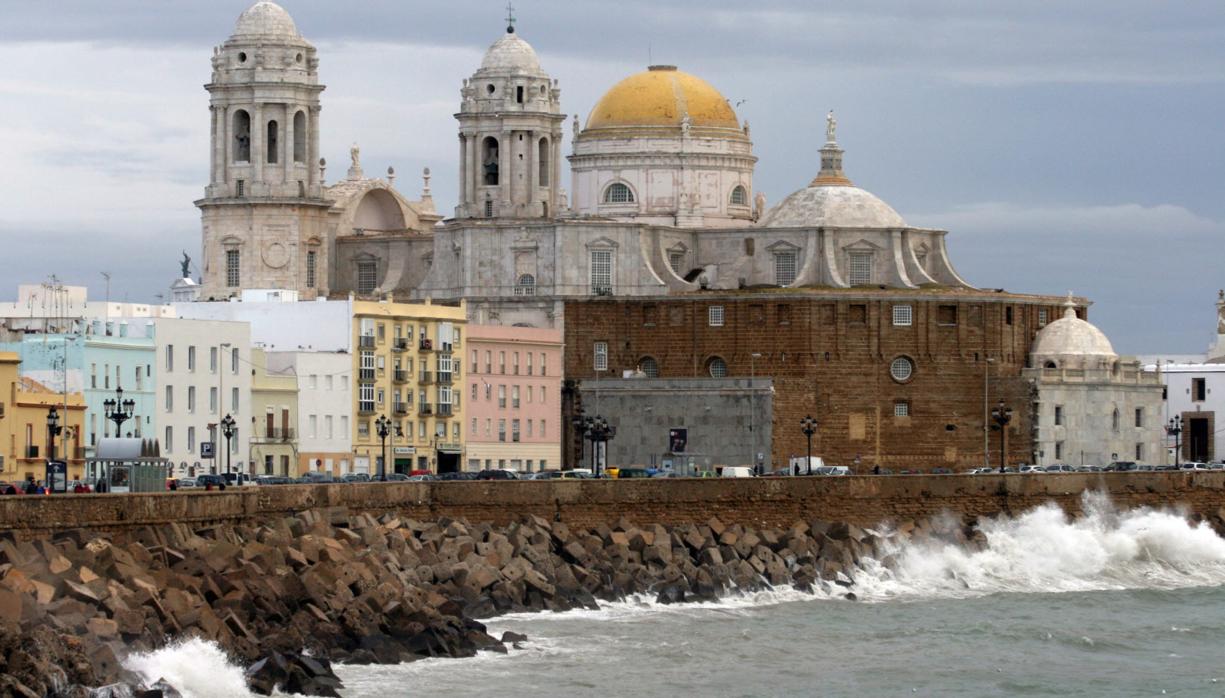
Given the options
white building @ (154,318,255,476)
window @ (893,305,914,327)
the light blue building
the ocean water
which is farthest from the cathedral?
the ocean water

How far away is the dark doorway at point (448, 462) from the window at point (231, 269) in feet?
42.6

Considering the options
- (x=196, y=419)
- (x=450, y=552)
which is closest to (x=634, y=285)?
(x=196, y=419)

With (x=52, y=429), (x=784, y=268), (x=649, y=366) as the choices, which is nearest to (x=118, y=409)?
(x=52, y=429)

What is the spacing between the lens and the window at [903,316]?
332ft

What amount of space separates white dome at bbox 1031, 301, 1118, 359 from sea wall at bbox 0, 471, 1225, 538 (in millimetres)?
27700

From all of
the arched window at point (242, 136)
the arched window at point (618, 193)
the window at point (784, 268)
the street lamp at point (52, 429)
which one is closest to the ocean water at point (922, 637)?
the street lamp at point (52, 429)

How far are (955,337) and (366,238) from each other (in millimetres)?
21878

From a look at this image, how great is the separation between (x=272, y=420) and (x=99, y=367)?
9314 mm

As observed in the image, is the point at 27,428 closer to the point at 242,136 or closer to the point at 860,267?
the point at 242,136

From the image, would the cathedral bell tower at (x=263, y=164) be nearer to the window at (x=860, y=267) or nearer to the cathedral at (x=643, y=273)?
the cathedral at (x=643, y=273)

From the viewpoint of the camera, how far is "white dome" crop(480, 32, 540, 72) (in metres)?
105

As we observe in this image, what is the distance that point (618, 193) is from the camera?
110250 mm

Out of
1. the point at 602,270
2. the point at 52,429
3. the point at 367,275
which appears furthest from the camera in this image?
the point at 367,275

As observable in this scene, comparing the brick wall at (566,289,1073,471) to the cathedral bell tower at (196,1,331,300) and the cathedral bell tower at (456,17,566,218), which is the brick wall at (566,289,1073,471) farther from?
the cathedral bell tower at (196,1,331,300)
